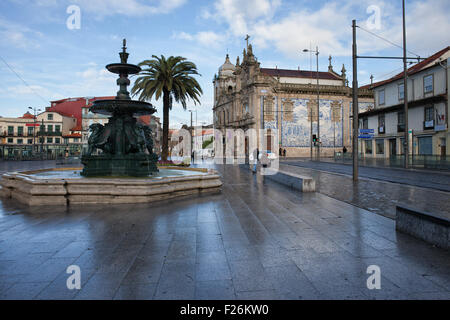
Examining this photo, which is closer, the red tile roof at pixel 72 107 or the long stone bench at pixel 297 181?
the long stone bench at pixel 297 181

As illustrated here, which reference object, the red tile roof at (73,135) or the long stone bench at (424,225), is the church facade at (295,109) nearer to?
the red tile roof at (73,135)

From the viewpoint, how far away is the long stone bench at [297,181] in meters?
10.1

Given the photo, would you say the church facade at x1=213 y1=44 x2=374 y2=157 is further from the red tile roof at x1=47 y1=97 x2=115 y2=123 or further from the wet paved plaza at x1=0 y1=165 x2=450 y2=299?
the wet paved plaza at x1=0 y1=165 x2=450 y2=299

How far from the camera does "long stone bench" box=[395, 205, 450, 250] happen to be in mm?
4152

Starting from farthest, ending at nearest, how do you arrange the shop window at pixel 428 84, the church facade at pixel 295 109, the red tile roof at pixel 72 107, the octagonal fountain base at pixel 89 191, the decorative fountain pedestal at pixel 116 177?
the red tile roof at pixel 72 107, the church facade at pixel 295 109, the shop window at pixel 428 84, the decorative fountain pedestal at pixel 116 177, the octagonal fountain base at pixel 89 191

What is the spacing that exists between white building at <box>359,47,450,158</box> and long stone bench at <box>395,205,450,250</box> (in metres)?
25.2

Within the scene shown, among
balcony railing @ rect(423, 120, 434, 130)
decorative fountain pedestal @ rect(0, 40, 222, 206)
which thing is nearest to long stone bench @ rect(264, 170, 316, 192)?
decorative fountain pedestal @ rect(0, 40, 222, 206)

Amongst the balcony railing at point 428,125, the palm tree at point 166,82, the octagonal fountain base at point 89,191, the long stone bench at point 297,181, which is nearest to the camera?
the octagonal fountain base at point 89,191

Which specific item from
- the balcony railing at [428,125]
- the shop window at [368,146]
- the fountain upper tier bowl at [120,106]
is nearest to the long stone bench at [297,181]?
the fountain upper tier bowl at [120,106]

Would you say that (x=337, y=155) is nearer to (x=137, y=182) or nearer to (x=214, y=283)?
(x=137, y=182)

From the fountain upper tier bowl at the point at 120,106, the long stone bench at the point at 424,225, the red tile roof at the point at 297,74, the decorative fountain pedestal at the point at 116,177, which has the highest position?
the red tile roof at the point at 297,74

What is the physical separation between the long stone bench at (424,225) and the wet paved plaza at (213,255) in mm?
161
